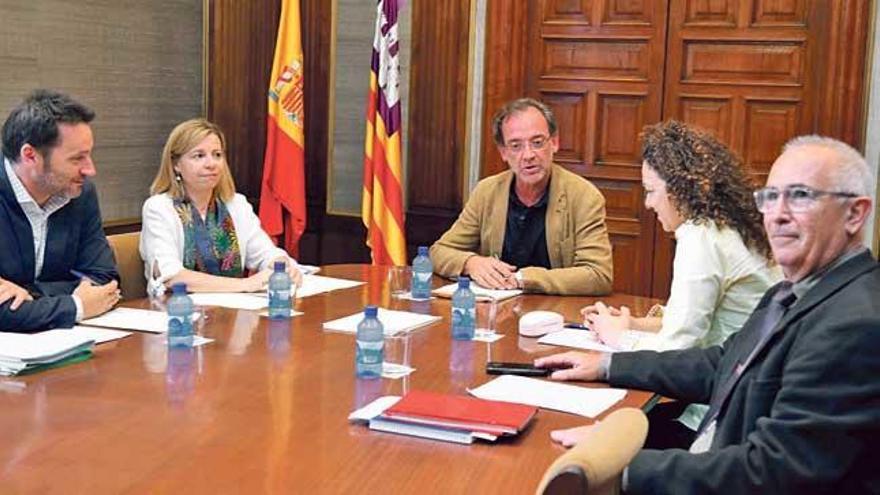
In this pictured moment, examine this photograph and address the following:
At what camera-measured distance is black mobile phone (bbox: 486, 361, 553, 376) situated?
2.57 metres

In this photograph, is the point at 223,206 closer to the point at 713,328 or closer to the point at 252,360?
the point at 252,360

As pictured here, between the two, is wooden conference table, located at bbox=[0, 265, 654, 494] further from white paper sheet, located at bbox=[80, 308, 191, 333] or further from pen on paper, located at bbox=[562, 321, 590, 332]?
pen on paper, located at bbox=[562, 321, 590, 332]

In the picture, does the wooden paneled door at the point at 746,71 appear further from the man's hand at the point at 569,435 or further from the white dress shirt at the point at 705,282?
the man's hand at the point at 569,435

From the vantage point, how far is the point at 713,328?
2.80 m

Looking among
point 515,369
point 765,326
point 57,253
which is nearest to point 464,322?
point 515,369

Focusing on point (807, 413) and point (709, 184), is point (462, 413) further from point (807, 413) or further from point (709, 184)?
point (709, 184)

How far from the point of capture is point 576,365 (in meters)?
2.59

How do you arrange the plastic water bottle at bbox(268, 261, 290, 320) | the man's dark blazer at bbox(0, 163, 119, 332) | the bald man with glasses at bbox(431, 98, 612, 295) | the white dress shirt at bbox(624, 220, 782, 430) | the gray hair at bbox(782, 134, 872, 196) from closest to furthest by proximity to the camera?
the gray hair at bbox(782, 134, 872, 196) → the white dress shirt at bbox(624, 220, 782, 430) → the man's dark blazer at bbox(0, 163, 119, 332) → the plastic water bottle at bbox(268, 261, 290, 320) → the bald man with glasses at bbox(431, 98, 612, 295)

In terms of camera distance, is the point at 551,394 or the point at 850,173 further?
the point at 551,394

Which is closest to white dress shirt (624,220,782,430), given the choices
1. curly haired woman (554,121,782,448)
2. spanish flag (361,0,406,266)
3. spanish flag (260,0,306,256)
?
curly haired woman (554,121,782,448)

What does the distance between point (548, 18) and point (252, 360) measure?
11.0 ft

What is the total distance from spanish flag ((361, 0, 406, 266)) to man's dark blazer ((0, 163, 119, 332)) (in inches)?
82.8

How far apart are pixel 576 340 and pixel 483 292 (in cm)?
68

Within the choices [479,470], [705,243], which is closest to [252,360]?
[479,470]
